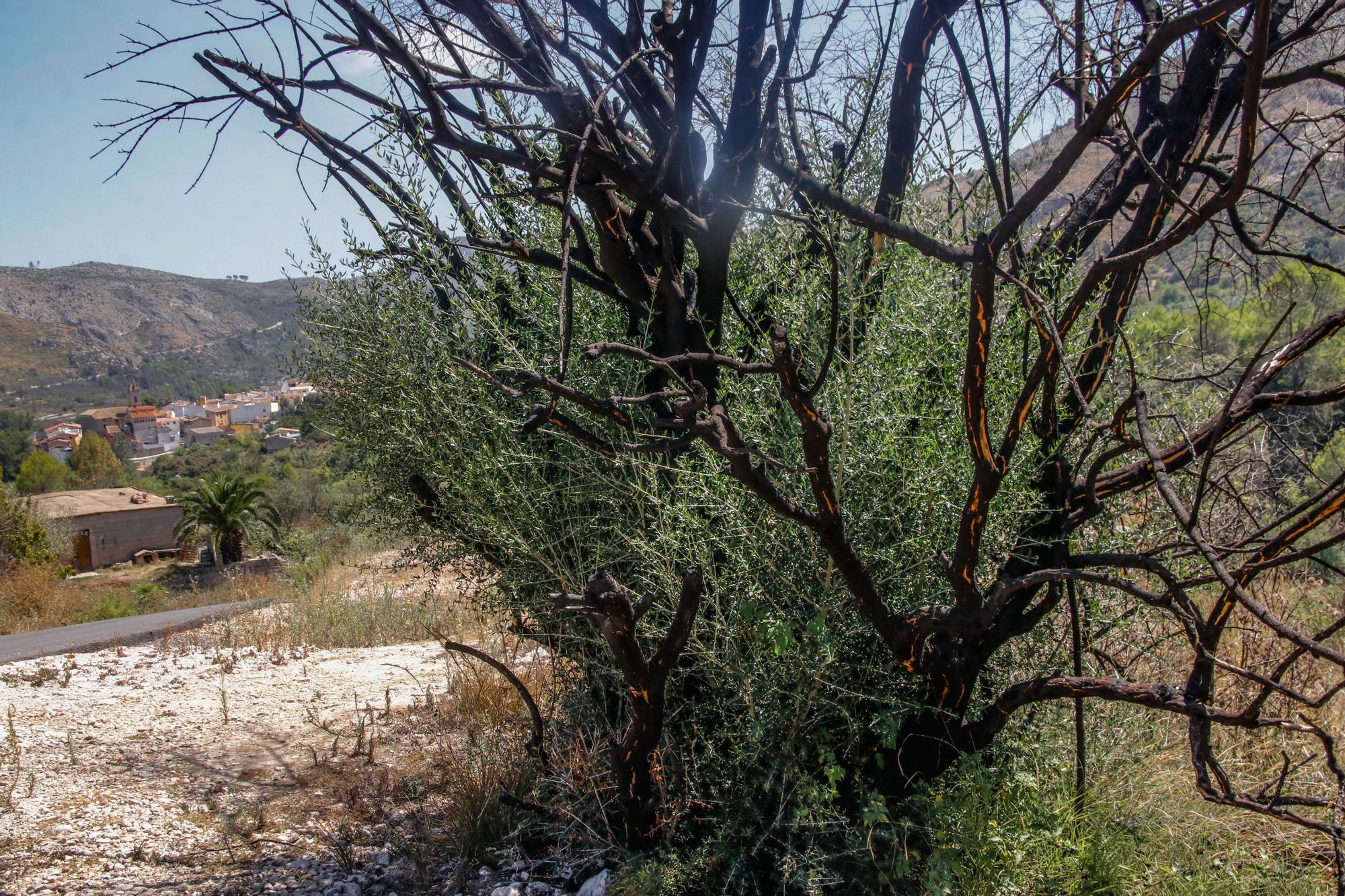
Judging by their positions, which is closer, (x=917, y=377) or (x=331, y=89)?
(x=917, y=377)

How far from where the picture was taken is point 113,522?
33844mm

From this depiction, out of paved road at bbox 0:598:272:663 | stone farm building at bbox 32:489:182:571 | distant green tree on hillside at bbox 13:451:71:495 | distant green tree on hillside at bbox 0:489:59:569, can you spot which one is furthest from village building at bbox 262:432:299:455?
paved road at bbox 0:598:272:663

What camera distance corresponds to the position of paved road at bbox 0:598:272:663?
8.37 meters

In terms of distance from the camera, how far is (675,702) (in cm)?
313

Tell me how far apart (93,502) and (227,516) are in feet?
47.8

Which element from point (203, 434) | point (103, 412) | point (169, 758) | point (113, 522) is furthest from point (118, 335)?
point (169, 758)

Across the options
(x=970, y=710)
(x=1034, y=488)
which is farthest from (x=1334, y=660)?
(x=970, y=710)

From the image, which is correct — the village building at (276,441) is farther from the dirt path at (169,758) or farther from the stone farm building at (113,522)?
the dirt path at (169,758)

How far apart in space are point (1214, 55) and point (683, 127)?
5.98ft

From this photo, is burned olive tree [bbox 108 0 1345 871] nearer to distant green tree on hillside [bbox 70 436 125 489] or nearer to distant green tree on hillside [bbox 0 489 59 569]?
distant green tree on hillside [bbox 0 489 59 569]

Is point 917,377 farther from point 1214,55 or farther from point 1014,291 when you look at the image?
point 1214,55

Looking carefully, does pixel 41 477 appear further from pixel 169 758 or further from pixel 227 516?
pixel 169 758

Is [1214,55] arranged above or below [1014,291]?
above

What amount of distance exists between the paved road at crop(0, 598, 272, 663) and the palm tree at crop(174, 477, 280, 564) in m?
12.5
